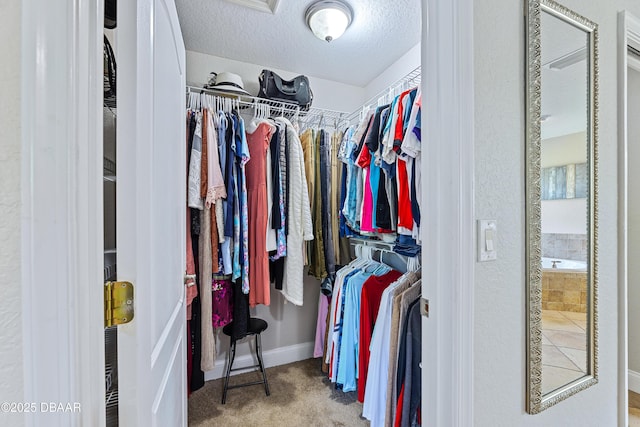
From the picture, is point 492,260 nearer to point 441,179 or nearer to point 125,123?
point 441,179

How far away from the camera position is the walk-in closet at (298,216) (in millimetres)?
1414

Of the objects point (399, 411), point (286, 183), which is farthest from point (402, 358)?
point (286, 183)

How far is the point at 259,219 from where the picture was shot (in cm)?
176

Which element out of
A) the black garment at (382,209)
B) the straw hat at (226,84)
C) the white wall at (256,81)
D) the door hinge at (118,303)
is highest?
the white wall at (256,81)

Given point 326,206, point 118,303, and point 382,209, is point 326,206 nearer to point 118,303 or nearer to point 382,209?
point 382,209

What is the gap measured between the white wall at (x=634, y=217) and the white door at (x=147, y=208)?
8.52 ft

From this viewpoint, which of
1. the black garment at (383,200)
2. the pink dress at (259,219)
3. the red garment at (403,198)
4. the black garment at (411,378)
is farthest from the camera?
the pink dress at (259,219)

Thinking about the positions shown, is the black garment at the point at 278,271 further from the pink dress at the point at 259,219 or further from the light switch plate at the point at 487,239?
the light switch plate at the point at 487,239

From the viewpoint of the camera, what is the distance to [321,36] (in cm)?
174

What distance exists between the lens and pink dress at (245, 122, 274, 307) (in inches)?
69.0

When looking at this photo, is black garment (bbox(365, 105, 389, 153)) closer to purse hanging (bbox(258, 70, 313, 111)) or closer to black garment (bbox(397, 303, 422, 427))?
purse hanging (bbox(258, 70, 313, 111))

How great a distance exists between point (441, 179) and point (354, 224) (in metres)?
1.06

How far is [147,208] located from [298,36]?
178cm

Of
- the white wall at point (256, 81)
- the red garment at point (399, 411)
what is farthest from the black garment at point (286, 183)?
the red garment at point (399, 411)
